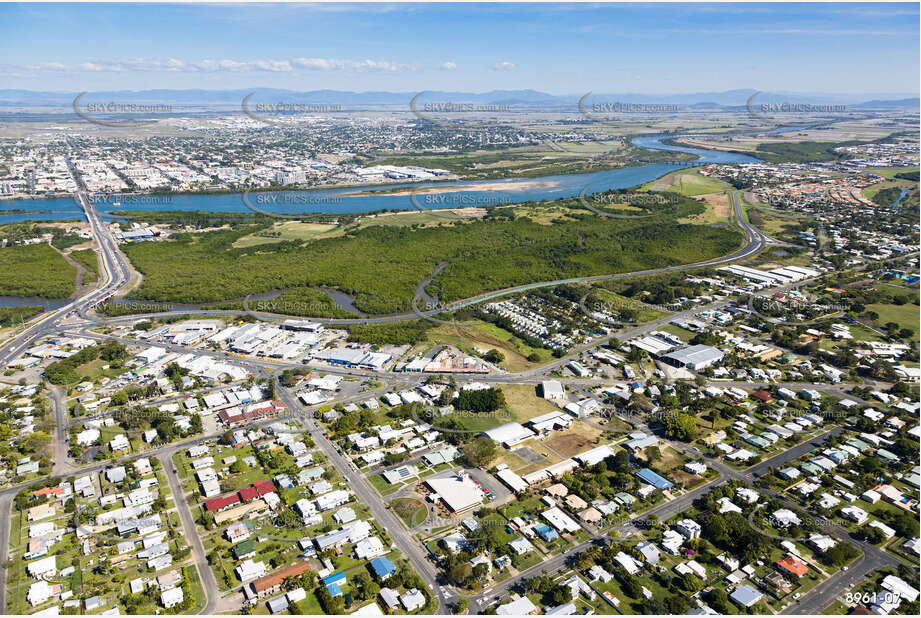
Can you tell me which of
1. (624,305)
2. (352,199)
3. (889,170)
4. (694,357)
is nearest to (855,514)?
(694,357)

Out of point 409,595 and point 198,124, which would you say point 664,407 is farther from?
point 198,124

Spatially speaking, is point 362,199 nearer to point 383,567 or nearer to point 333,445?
point 333,445

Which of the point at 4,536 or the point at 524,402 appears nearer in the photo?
the point at 4,536

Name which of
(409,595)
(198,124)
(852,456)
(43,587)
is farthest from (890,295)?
(198,124)

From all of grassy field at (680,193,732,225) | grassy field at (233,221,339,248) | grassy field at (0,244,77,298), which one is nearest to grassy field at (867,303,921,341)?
grassy field at (680,193,732,225)

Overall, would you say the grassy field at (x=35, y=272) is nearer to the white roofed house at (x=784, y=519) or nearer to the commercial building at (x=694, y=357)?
the commercial building at (x=694, y=357)

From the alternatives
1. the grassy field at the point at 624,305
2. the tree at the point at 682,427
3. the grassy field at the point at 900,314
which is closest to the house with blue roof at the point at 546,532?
the tree at the point at 682,427
